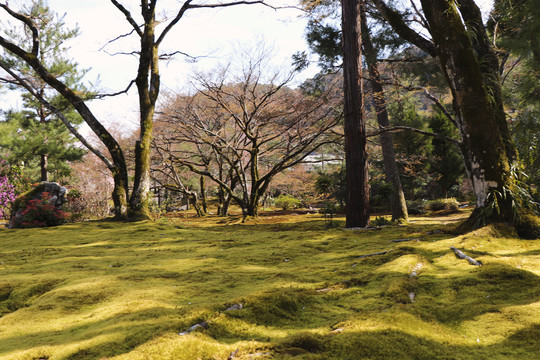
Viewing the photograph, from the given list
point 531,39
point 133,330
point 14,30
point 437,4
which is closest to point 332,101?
point 531,39

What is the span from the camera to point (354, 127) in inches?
210

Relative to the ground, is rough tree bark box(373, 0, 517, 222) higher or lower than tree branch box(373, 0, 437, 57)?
lower

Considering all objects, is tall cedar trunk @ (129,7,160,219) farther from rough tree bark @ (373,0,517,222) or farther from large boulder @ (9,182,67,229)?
rough tree bark @ (373,0,517,222)

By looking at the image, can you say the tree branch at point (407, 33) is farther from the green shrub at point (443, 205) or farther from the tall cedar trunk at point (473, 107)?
the green shrub at point (443, 205)

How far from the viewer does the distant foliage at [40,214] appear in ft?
21.0

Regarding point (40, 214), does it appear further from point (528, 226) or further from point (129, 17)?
point (528, 226)

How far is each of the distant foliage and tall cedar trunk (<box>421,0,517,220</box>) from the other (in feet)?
23.4

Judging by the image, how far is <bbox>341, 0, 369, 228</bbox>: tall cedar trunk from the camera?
527cm

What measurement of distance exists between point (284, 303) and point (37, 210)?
6.66 metres

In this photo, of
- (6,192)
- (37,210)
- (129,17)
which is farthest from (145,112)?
(6,192)

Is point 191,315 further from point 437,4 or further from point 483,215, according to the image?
point 437,4

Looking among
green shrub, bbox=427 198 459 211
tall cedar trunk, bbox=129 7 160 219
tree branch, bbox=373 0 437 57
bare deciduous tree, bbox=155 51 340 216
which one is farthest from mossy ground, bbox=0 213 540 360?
green shrub, bbox=427 198 459 211

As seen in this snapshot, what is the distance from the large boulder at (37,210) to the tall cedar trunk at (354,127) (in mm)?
5721

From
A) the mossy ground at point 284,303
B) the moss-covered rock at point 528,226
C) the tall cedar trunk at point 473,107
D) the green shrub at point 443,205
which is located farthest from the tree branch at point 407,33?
the green shrub at point 443,205
